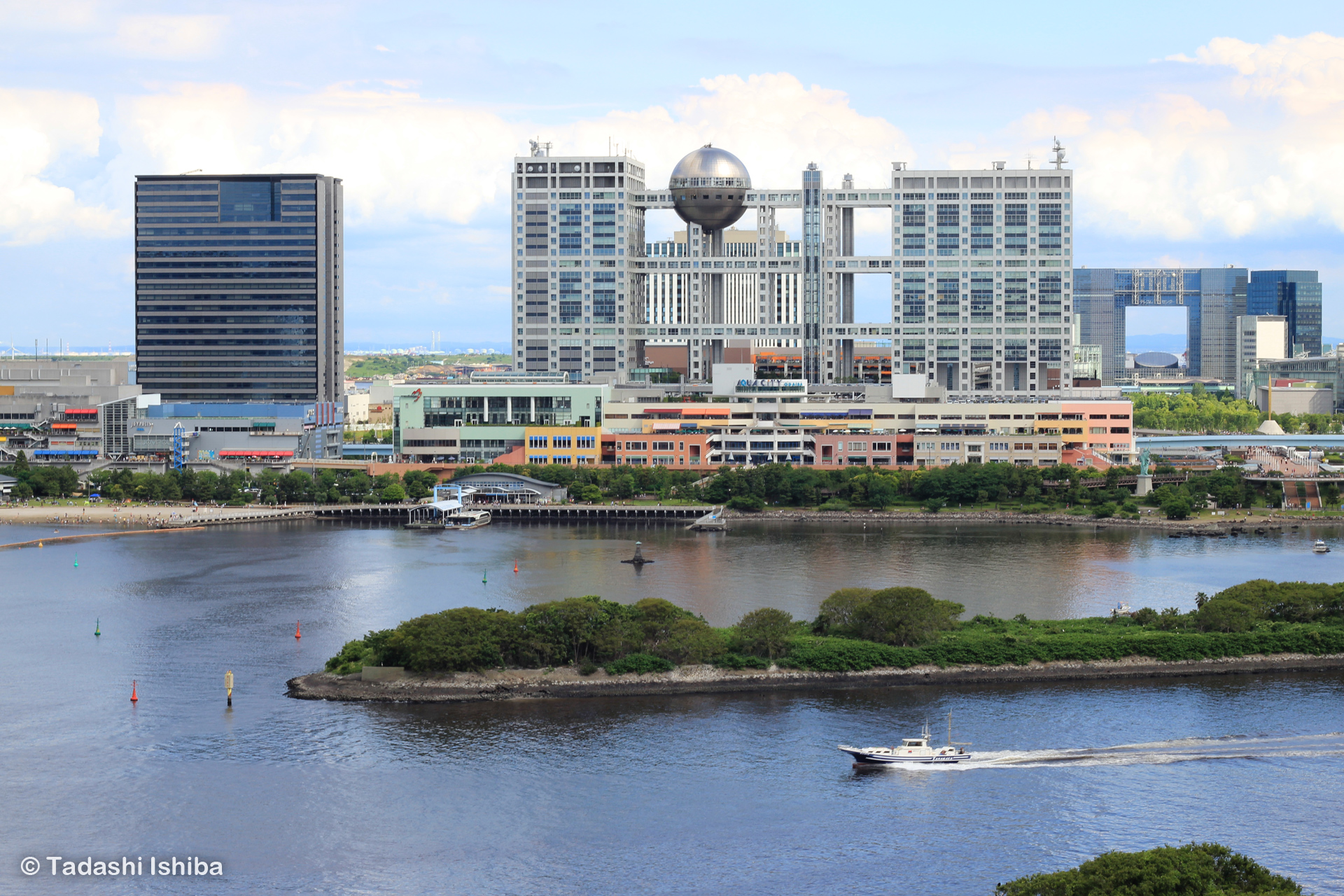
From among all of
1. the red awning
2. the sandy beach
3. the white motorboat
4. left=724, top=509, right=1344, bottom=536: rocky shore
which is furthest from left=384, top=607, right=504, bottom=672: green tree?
the red awning

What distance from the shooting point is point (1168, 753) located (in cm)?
4212

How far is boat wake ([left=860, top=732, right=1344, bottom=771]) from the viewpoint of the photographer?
136 feet

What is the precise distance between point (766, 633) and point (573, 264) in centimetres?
7950

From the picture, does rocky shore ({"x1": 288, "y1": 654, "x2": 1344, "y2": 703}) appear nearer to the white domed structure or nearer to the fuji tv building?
the fuji tv building

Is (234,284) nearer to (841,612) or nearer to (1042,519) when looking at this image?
(1042,519)

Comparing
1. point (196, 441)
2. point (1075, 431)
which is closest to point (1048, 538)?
point (1075, 431)

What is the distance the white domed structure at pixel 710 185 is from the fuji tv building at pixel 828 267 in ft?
0.41

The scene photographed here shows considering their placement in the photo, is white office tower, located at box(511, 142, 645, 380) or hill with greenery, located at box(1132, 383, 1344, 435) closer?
white office tower, located at box(511, 142, 645, 380)

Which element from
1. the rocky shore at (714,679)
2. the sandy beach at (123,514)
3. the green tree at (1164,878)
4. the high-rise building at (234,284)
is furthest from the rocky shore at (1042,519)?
the green tree at (1164,878)

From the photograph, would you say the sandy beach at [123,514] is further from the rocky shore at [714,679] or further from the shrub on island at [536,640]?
the rocky shore at [714,679]

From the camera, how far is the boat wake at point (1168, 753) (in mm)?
41344

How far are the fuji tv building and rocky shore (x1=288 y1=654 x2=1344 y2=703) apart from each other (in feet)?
228

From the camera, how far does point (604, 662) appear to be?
49875mm

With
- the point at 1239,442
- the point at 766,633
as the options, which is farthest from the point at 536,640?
the point at 1239,442
